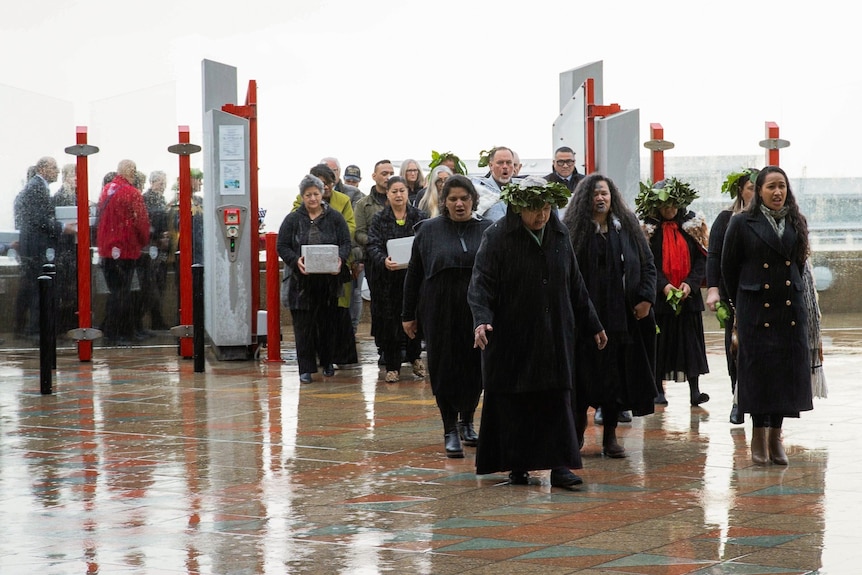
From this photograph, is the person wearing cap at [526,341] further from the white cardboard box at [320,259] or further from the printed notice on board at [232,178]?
the printed notice on board at [232,178]

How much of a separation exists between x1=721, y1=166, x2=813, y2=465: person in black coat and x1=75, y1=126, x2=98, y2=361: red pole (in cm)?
782

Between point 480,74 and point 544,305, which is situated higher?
point 480,74

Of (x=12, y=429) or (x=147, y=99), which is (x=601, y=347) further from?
(x=147, y=99)

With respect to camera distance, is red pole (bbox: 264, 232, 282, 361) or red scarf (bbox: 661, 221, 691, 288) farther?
red pole (bbox: 264, 232, 282, 361)

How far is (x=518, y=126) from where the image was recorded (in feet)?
Result: 73.4

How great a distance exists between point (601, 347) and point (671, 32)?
15.9 m

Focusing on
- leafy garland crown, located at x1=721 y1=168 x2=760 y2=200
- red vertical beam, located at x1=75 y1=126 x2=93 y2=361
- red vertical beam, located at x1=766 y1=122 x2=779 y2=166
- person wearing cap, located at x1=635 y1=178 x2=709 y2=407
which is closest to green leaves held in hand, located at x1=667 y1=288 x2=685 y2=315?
person wearing cap, located at x1=635 y1=178 x2=709 y2=407

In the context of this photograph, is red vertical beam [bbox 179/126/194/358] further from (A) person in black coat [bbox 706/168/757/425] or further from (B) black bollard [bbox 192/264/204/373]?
(A) person in black coat [bbox 706/168/757/425]

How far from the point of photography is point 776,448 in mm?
7527

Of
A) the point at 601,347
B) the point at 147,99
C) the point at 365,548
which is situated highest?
the point at 147,99

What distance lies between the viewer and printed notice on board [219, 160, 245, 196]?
13367mm

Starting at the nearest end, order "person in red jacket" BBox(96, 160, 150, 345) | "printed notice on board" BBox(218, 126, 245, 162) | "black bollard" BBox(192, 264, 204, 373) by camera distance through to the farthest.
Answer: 1. "black bollard" BBox(192, 264, 204, 373)
2. "printed notice on board" BBox(218, 126, 245, 162)
3. "person in red jacket" BBox(96, 160, 150, 345)

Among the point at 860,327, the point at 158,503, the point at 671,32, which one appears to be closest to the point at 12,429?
the point at 158,503

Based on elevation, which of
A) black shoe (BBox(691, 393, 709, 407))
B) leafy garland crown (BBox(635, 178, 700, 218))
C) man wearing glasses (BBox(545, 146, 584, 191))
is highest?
man wearing glasses (BBox(545, 146, 584, 191))
